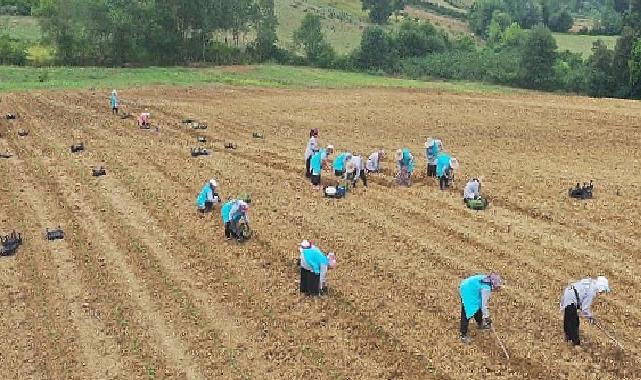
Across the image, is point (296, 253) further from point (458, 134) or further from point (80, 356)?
point (458, 134)

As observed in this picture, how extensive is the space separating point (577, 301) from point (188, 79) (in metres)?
42.3

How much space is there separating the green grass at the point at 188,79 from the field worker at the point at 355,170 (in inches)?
1072

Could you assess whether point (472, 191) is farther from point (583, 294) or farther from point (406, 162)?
point (583, 294)

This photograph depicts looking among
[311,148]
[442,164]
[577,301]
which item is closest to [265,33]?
[311,148]

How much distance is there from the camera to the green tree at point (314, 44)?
65.7m

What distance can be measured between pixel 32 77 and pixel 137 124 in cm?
2070

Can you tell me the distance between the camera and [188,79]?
5175 centimetres

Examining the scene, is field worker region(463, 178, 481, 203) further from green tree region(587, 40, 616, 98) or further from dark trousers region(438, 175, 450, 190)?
green tree region(587, 40, 616, 98)

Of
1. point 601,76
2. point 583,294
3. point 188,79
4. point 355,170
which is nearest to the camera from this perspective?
point 583,294

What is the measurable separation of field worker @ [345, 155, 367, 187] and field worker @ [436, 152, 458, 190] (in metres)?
2.48

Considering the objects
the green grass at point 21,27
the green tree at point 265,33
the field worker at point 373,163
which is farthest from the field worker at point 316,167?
the green grass at point 21,27

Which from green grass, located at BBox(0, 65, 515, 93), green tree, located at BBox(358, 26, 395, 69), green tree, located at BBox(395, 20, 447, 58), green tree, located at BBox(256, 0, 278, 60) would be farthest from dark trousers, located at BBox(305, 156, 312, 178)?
green tree, located at BBox(395, 20, 447, 58)

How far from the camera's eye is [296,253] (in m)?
18.1

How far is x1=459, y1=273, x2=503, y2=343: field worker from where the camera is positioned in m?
13.2
